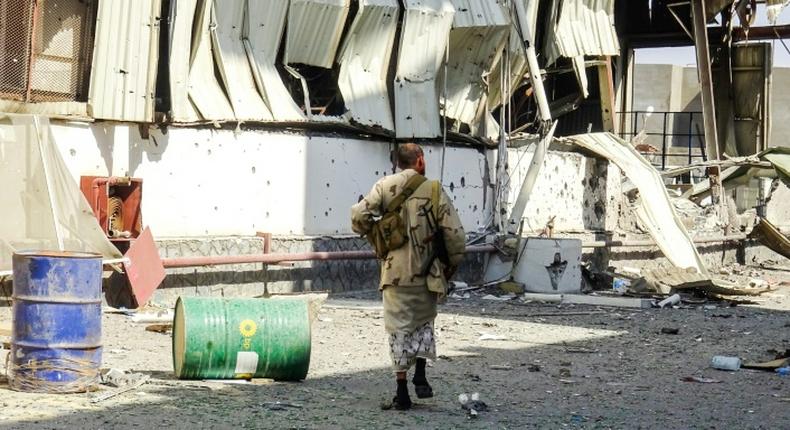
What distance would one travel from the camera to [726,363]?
1088cm

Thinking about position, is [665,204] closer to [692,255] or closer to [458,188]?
[692,255]

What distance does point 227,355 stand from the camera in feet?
29.0

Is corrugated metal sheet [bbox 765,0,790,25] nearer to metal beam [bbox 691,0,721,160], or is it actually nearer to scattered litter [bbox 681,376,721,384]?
metal beam [bbox 691,0,721,160]

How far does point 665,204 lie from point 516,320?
641 cm

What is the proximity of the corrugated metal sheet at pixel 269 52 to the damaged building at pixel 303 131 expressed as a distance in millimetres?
26

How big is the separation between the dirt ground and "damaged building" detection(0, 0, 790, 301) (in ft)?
4.55

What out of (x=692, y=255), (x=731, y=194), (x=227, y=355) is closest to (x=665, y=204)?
(x=692, y=255)

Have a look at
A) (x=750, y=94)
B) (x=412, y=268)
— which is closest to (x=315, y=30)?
(x=412, y=268)

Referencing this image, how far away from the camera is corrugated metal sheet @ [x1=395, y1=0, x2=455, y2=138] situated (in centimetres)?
1772

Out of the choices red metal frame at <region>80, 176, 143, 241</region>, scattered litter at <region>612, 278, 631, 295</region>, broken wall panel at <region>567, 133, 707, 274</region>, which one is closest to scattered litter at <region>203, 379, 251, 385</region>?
red metal frame at <region>80, 176, 143, 241</region>

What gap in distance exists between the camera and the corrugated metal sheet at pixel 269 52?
1555cm

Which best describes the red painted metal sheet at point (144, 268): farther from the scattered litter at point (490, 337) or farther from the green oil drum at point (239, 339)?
the green oil drum at point (239, 339)

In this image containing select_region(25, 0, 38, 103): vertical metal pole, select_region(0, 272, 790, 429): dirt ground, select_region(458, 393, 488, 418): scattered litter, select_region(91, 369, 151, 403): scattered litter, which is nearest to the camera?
select_region(0, 272, 790, 429): dirt ground

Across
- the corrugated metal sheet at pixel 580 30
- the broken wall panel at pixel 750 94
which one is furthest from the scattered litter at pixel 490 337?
the broken wall panel at pixel 750 94
